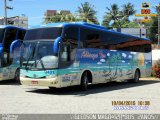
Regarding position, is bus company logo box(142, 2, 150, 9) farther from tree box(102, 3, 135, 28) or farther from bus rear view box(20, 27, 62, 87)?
tree box(102, 3, 135, 28)

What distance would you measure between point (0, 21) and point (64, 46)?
56443mm

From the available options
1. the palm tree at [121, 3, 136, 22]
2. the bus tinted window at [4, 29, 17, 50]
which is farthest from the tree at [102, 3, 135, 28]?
the bus tinted window at [4, 29, 17, 50]

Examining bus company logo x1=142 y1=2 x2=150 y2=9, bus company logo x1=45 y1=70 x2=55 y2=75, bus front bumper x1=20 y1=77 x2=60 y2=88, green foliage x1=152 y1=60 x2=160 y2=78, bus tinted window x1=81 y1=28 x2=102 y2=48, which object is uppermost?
bus company logo x1=142 y1=2 x2=150 y2=9

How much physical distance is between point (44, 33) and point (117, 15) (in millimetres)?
80316

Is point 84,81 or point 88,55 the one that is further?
point 88,55

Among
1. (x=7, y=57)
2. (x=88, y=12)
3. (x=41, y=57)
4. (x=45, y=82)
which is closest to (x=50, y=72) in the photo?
(x=45, y=82)

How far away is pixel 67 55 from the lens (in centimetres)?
1816

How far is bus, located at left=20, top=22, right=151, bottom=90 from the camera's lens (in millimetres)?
17672

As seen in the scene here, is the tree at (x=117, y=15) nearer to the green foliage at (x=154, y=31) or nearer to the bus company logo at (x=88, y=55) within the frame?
the green foliage at (x=154, y=31)

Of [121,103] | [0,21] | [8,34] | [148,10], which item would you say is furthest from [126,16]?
[121,103]

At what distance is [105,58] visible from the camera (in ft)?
71.9

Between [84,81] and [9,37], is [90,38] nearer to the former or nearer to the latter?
[84,81]

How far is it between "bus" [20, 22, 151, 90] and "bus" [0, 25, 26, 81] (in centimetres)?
467

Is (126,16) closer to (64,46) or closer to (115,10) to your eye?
(115,10)
